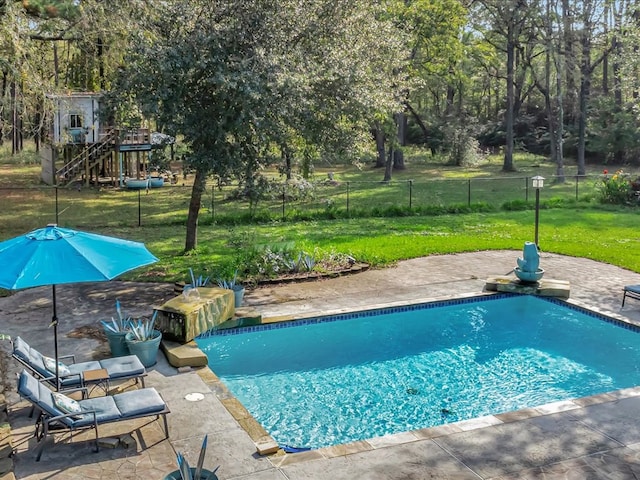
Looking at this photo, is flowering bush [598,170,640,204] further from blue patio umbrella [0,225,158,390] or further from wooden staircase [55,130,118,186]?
blue patio umbrella [0,225,158,390]

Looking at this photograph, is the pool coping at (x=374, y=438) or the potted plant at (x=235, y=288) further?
the potted plant at (x=235, y=288)

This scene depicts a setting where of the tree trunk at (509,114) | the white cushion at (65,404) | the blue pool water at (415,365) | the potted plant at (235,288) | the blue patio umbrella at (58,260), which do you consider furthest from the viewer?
the tree trunk at (509,114)

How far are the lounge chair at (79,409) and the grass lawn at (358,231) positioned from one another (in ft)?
19.9

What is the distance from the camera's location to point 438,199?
85.4 ft

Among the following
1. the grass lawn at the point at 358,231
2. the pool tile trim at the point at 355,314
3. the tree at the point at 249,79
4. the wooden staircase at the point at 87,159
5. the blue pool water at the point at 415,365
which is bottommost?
the blue pool water at the point at 415,365

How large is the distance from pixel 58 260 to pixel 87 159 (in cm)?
2487

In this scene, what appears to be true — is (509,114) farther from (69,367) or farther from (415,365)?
(69,367)

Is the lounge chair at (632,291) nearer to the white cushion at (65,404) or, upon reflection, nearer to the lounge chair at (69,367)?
the lounge chair at (69,367)

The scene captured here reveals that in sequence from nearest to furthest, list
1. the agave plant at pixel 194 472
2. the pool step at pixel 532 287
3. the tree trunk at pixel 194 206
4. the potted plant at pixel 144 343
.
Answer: the agave plant at pixel 194 472
the potted plant at pixel 144 343
the pool step at pixel 532 287
the tree trunk at pixel 194 206

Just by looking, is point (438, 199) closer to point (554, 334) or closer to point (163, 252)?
point (163, 252)


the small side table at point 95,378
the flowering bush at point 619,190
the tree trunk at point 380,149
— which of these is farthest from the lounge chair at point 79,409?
the tree trunk at point 380,149

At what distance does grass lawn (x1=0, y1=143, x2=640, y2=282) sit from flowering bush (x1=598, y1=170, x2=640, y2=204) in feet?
2.08

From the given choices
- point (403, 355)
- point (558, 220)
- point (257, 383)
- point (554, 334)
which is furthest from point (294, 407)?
point (558, 220)

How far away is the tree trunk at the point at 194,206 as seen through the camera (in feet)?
44.1
